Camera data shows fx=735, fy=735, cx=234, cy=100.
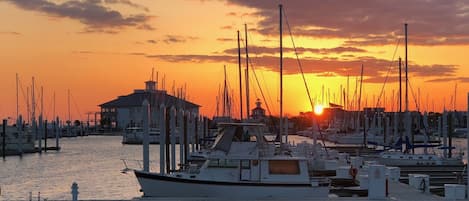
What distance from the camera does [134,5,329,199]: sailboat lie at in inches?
1093

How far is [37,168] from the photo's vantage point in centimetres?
7369

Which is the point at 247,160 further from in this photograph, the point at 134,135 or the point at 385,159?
the point at 134,135

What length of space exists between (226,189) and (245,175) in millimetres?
927

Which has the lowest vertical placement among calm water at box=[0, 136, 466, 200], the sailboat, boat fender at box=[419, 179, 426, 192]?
calm water at box=[0, 136, 466, 200]

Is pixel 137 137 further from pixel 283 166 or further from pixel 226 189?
pixel 283 166

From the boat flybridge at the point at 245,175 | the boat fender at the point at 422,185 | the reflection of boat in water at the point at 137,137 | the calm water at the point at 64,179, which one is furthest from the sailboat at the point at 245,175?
the reflection of boat in water at the point at 137,137

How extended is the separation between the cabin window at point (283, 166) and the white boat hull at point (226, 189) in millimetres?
757

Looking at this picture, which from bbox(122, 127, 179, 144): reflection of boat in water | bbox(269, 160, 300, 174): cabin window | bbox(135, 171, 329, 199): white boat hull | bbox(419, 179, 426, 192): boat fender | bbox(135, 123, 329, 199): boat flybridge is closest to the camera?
bbox(135, 171, 329, 199): white boat hull

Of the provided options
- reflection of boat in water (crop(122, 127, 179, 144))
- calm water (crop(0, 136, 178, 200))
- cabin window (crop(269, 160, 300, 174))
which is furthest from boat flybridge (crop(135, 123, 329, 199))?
reflection of boat in water (crop(122, 127, 179, 144))

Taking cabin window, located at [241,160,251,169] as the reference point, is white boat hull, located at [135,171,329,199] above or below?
below

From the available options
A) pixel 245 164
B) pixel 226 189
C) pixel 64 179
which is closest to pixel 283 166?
pixel 245 164

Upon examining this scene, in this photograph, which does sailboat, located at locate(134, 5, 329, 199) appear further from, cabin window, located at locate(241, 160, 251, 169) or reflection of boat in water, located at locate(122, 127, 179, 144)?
reflection of boat in water, located at locate(122, 127, 179, 144)

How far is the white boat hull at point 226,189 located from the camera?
27.6 meters

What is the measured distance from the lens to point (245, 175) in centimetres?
2853
